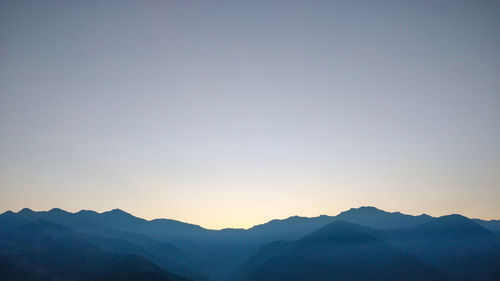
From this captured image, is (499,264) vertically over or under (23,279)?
over

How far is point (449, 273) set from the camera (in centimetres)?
19875

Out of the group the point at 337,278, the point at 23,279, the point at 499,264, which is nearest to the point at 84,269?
the point at 23,279

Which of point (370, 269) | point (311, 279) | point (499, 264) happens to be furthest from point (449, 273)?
point (311, 279)

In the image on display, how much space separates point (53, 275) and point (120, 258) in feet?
117

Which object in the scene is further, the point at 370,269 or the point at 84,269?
the point at 370,269

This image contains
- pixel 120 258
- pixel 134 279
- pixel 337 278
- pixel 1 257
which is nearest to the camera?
pixel 134 279

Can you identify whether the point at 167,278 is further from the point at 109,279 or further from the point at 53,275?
the point at 53,275

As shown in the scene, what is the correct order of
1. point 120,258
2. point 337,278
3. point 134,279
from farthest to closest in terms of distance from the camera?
1. point 337,278
2. point 120,258
3. point 134,279

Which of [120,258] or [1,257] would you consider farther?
[120,258]

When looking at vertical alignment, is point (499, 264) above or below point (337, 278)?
above

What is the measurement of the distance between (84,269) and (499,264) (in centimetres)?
27360

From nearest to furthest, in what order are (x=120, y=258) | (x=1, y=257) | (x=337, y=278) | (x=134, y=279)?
(x=134, y=279), (x=1, y=257), (x=120, y=258), (x=337, y=278)

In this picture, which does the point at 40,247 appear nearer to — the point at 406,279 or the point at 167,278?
the point at 167,278

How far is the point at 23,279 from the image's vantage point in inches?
6127
